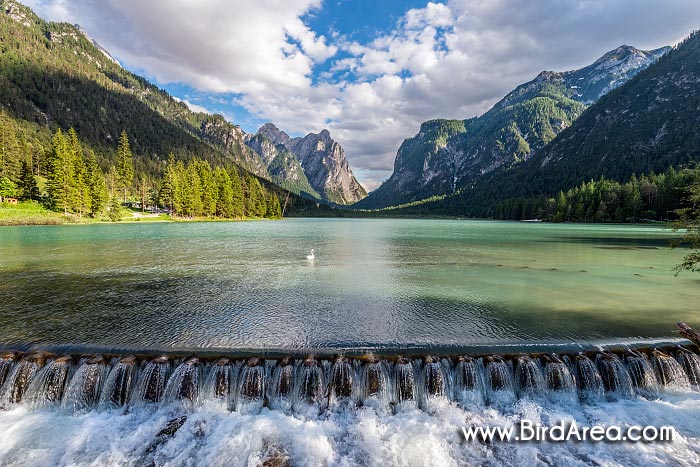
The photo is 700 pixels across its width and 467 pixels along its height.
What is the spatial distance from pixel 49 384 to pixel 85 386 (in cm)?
133

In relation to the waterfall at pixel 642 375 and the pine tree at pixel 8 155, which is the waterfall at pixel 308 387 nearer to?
the waterfall at pixel 642 375

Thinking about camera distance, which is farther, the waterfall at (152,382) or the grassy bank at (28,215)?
the grassy bank at (28,215)

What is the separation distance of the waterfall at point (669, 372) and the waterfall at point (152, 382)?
748 inches

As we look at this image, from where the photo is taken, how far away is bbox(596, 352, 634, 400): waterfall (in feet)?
40.5

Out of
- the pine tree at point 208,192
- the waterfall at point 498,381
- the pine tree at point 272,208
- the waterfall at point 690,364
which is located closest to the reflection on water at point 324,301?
the waterfall at point 498,381

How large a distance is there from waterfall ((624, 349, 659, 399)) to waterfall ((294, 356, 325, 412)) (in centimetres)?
1215

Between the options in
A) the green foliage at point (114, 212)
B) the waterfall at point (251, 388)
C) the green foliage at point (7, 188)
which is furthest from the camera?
the green foliage at point (114, 212)

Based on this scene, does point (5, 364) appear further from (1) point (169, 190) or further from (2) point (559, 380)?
(1) point (169, 190)

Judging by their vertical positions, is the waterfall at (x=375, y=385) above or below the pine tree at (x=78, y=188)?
below

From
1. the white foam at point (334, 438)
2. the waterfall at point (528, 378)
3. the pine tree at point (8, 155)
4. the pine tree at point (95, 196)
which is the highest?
the pine tree at point (8, 155)

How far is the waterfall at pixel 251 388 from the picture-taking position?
11445 millimetres

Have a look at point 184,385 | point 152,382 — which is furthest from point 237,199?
point 184,385

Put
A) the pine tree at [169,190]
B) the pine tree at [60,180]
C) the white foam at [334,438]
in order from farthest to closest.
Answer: the pine tree at [169,190] → the pine tree at [60,180] → the white foam at [334,438]

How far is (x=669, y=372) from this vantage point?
12.8 metres
